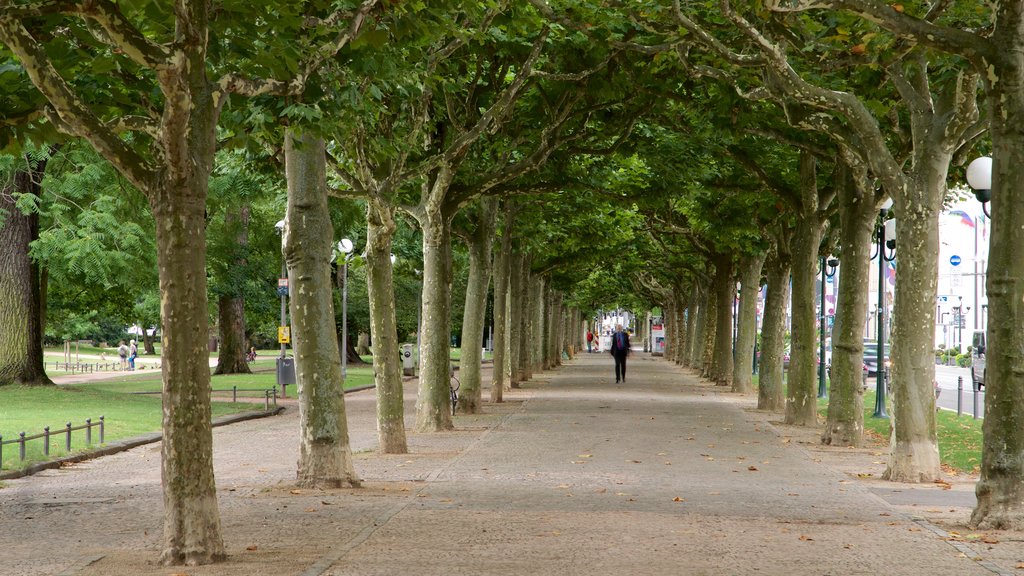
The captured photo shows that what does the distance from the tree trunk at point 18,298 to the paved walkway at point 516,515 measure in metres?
12.9

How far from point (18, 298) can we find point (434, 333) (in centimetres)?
1439

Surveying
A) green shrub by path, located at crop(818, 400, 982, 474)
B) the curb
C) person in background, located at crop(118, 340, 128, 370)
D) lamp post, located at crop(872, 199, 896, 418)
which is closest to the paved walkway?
the curb

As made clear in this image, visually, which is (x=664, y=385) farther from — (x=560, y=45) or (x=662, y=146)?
(x=560, y=45)

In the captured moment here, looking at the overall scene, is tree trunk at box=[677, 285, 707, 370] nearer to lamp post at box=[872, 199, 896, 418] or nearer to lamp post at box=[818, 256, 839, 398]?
lamp post at box=[818, 256, 839, 398]

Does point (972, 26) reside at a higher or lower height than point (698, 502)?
higher

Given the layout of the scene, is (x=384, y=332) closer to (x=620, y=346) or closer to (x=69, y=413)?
(x=69, y=413)

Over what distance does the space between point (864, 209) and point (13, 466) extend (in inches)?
472

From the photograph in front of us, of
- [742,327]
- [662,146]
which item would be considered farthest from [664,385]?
[662,146]

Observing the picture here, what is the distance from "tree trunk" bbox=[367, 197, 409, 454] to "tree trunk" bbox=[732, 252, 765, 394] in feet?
55.4

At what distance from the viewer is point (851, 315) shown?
1791 cm

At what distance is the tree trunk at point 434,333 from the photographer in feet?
67.4

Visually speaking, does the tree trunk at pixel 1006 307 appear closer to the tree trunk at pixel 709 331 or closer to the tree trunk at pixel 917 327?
the tree trunk at pixel 917 327

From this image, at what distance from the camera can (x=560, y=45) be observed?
58.3 feet

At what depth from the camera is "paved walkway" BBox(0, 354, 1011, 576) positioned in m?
8.55
